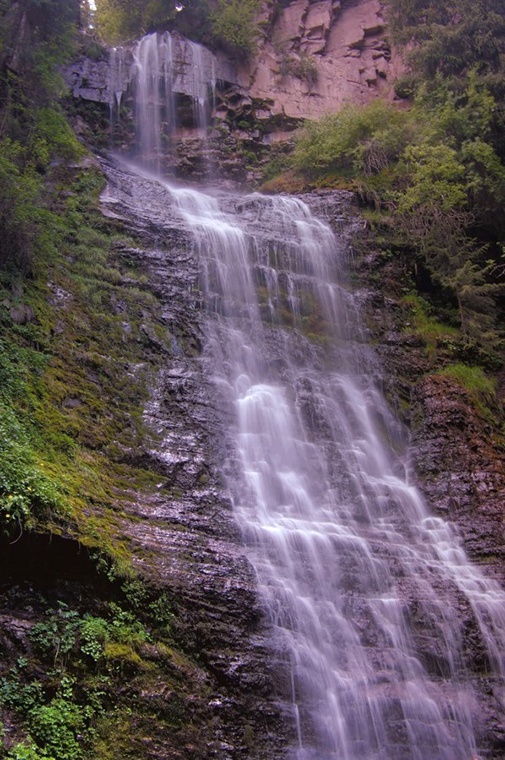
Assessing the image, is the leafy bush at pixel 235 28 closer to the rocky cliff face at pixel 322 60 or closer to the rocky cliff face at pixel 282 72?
the rocky cliff face at pixel 282 72

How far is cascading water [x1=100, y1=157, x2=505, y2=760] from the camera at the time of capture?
23.8 feet

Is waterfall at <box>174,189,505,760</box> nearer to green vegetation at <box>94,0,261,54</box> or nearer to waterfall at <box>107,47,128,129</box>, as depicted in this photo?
waterfall at <box>107,47,128,129</box>

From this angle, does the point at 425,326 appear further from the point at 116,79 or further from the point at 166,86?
the point at 116,79

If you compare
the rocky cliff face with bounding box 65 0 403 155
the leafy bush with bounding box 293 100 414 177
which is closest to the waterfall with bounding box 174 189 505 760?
the leafy bush with bounding box 293 100 414 177

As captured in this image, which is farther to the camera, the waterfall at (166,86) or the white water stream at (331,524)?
the waterfall at (166,86)

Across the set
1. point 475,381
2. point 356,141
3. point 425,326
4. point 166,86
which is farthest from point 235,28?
point 475,381

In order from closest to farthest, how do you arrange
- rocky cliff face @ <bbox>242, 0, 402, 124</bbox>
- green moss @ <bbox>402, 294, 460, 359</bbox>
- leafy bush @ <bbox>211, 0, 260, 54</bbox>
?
green moss @ <bbox>402, 294, 460, 359</bbox> < leafy bush @ <bbox>211, 0, 260, 54</bbox> < rocky cliff face @ <bbox>242, 0, 402, 124</bbox>

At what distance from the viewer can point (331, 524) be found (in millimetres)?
9602

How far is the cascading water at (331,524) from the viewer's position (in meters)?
7.26

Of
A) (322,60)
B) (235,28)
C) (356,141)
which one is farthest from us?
(322,60)

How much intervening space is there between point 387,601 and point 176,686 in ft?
10.7

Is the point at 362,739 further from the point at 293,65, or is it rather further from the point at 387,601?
the point at 293,65

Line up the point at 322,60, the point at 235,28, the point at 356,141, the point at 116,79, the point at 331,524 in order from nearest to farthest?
1. the point at 331,524
2. the point at 356,141
3. the point at 116,79
4. the point at 235,28
5. the point at 322,60

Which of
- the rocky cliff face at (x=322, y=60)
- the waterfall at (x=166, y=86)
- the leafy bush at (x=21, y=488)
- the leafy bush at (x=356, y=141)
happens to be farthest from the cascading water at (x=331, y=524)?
the rocky cliff face at (x=322, y=60)
